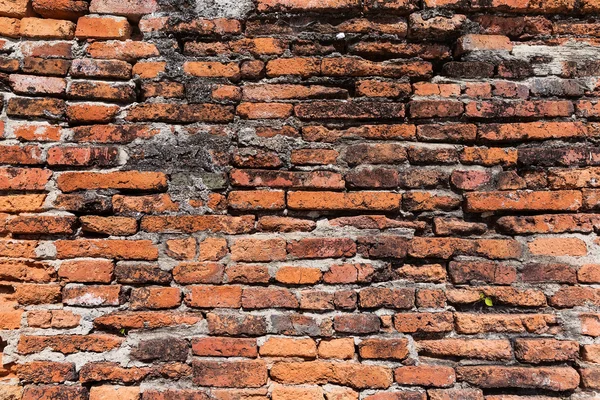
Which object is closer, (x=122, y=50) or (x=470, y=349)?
(x=470, y=349)

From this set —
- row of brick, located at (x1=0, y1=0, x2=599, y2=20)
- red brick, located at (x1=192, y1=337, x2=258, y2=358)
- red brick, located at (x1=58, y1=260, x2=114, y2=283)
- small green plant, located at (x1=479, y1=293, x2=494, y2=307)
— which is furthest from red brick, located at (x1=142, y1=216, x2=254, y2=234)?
small green plant, located at (x1=479, y1=293, x2=494, y2=307)

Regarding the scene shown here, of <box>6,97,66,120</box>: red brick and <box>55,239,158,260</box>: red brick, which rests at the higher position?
<box>6,97,66,120</box>: red brick

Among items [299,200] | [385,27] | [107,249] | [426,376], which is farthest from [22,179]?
[426,376]

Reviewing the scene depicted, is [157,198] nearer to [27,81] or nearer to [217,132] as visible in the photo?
[217,132]

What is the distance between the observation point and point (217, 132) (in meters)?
1.75

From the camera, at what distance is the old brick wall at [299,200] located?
163cm

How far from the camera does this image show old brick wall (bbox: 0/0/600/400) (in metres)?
1.63

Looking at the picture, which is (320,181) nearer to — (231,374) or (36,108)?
(231,374)

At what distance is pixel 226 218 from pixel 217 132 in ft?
Answer: 1.20

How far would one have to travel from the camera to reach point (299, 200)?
5.61ft

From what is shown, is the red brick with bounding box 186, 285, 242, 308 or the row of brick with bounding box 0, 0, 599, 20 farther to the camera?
the row of brick with bounding box 0, 0, 599, 20

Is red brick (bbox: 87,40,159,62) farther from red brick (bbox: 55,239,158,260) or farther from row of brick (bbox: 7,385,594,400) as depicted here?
row of brick (bbox: 7,385,594,400)

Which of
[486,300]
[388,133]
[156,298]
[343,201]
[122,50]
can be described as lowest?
[156,298]

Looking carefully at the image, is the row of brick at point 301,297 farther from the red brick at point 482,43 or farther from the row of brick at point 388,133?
the red brick at point 482,43
